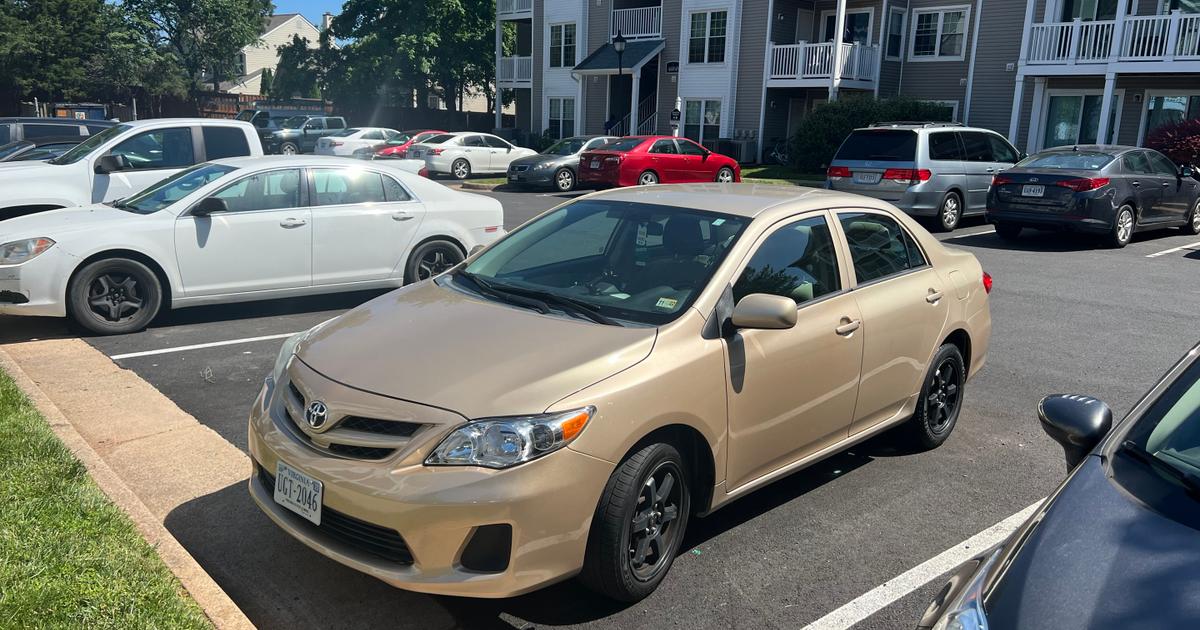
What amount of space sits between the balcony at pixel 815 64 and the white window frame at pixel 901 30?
48 cm

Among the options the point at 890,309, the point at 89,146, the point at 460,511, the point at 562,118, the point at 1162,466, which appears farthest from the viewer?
the point at 562,118

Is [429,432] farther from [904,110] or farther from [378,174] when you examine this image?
[904,110]

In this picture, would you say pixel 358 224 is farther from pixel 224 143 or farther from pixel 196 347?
pixel 224 143

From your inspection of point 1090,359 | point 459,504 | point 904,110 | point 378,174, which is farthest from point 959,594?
point 904,110

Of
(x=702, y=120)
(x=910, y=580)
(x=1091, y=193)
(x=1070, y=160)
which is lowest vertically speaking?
(x=910, y=580)

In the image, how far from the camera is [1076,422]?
3016mm

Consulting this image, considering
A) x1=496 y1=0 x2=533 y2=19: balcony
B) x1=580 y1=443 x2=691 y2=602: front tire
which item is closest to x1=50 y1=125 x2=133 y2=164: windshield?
x1=580 y1=443 x2=691 y2=602: front tire

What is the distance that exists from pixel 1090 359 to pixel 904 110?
18420 millimetres

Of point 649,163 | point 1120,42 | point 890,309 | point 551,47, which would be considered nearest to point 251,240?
point 890,309

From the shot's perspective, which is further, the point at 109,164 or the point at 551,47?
the point at 551,47

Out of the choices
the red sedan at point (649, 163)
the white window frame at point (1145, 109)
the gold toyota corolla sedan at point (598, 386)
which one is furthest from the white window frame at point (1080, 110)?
the gold toyota corolla sedan at point (598, 386)

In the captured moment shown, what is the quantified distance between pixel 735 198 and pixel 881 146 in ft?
38.9

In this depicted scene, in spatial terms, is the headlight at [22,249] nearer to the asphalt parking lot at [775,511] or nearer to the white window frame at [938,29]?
the asphalt parking lot at [775,511]

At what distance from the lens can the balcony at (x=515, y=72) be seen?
40031mm
